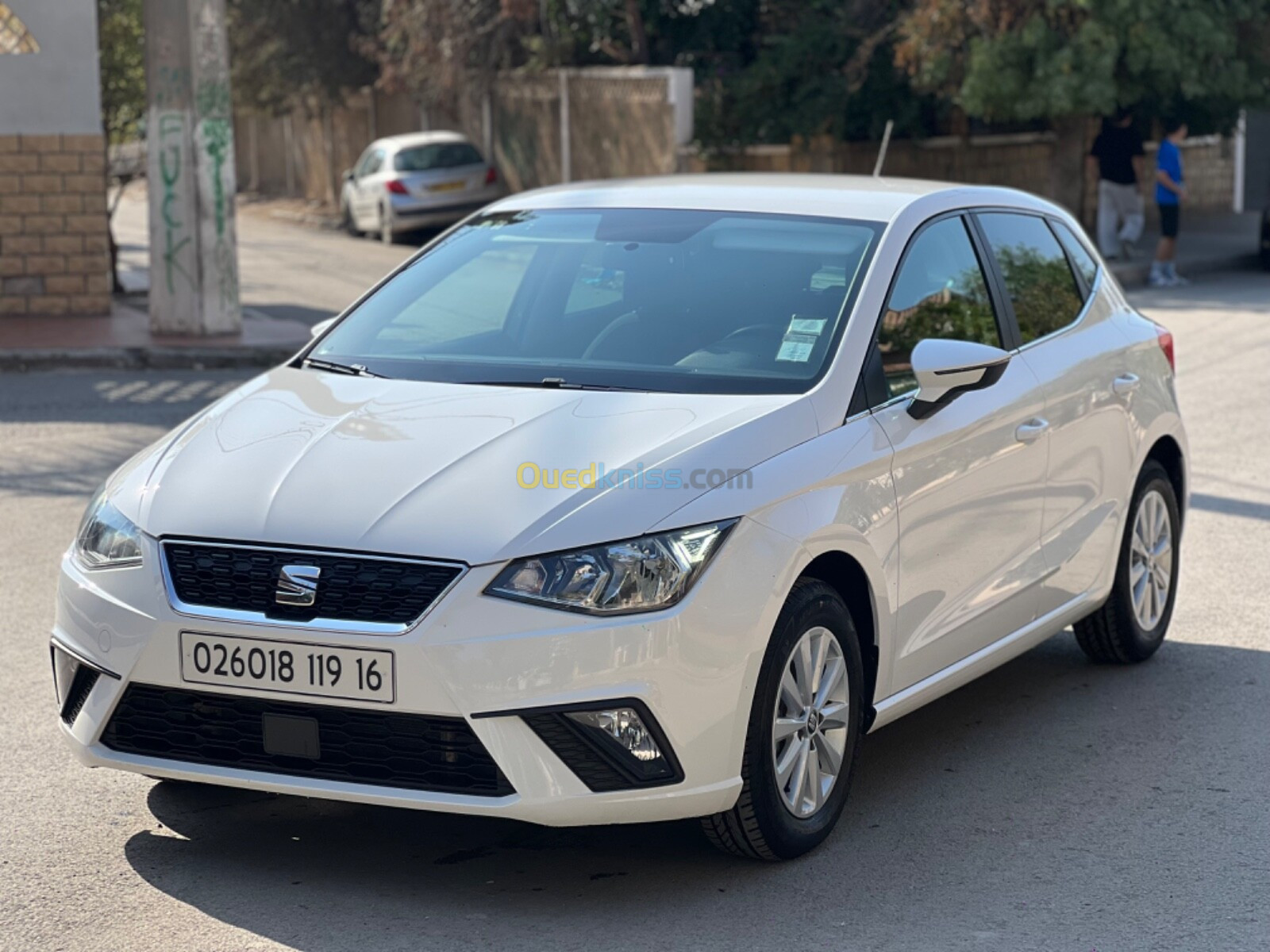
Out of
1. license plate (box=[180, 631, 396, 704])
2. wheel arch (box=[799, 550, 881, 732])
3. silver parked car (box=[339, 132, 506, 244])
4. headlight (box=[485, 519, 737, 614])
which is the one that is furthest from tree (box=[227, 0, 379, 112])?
headlight (box=[485, 519, 737, 614])

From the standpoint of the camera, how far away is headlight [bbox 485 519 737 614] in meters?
4.01

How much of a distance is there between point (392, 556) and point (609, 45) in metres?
25.5

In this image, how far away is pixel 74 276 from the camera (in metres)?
16.6

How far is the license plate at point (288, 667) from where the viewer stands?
4.00 meters

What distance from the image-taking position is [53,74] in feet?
52.9

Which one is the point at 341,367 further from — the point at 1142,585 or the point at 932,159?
the point at 932,159

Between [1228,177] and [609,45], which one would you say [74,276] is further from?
[1228,177]

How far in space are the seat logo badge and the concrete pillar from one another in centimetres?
1201

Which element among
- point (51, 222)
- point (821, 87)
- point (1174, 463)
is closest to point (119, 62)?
point (51, 222)

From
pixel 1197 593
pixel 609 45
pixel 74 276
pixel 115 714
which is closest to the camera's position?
pixel 115 714

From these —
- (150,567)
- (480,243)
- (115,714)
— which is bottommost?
(115,714)

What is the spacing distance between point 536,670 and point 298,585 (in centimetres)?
57

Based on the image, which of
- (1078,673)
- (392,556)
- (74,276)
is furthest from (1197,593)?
(74,276)

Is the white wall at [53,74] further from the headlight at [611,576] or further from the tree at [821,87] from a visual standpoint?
the headlight at [611,576]
